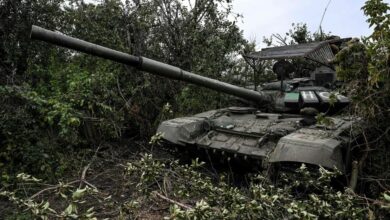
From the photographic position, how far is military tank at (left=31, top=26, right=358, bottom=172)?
461 cm

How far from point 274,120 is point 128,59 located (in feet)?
8.27

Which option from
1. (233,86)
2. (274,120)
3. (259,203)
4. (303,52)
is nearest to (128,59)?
(233,86)

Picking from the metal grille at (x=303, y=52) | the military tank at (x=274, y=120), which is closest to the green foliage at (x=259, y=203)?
the military tank at (x=274, y=120)

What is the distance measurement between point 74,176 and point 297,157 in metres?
3.78

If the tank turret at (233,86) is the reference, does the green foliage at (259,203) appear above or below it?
below

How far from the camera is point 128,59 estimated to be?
15.4 feet

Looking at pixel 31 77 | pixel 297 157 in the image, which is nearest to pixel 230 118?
pixel 297 157

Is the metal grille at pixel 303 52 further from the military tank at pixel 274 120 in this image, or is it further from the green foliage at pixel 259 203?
the green foliage at pixel 259 203

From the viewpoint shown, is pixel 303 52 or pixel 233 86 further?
pixel 303 52

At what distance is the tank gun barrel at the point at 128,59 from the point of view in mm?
4043

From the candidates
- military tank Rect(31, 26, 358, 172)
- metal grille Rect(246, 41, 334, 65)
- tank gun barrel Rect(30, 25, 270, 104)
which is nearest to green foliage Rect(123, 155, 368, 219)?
military tank Rect(31, 26, 358, 172)

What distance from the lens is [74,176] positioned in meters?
6.78

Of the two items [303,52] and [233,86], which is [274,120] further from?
[303,52]

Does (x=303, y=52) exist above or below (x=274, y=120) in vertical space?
above
